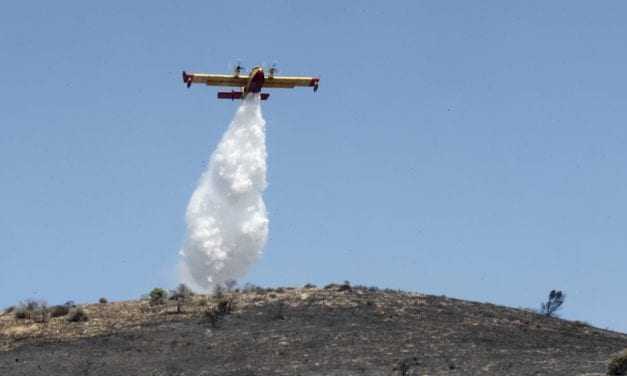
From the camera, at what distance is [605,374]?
60.0 m

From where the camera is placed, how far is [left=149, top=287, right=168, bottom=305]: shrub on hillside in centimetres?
8212

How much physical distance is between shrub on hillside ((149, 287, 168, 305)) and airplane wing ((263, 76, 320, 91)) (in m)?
22.1

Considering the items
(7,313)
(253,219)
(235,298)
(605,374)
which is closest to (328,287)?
(235,298)

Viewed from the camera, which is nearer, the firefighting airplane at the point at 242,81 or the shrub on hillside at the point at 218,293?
the shrub on hillside at the point at 218,293

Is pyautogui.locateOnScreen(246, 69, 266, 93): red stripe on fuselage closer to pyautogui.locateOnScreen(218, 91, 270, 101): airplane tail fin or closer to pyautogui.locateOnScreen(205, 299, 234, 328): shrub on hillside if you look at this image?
pyautogui.locateOnScreen(218, 91, 270, 101): airplane tail fin

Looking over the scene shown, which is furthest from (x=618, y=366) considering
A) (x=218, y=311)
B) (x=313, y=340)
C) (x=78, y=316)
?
(x=78, y=316)

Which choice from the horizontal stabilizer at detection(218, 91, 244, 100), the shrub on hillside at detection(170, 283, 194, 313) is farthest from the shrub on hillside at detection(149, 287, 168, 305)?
the horizontal stabilizer at detection(218, 91, 244, 100)

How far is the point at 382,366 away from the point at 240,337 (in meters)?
10.0

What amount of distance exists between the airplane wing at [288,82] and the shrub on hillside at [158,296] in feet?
72.4

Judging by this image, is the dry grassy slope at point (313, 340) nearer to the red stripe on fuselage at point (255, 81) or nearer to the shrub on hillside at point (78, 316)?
the shrub on hillside at point (78, 316)

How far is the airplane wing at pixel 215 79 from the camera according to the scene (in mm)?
99500

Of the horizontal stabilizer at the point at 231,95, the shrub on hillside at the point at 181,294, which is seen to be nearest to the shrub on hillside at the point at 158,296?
the shrub on hillside at the point at 181,294

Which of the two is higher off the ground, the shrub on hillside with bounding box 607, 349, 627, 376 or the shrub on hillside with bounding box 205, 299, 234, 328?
the shrub on hillside with bounding box 205, 299, 234, 328

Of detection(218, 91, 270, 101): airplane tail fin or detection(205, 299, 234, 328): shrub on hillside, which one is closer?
detection(205, 299, 234, 328): shrub on hillside
